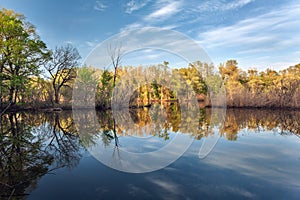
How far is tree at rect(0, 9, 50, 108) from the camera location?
43.0 feet

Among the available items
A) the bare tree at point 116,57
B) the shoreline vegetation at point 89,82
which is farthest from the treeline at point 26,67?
the bare tree at point 116,57

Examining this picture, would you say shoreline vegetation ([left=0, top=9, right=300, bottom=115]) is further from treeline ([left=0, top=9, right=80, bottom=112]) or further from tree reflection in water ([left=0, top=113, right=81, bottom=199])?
tree reflection in water ([left=0, top=113, right=81, bottom=199])

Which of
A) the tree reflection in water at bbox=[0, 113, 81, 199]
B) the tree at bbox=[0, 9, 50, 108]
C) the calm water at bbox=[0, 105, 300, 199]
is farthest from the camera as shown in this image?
the tree at bbox=[0, 9, 50, 108]

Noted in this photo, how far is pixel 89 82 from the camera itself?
1274 cm

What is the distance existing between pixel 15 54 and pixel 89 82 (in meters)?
6.10

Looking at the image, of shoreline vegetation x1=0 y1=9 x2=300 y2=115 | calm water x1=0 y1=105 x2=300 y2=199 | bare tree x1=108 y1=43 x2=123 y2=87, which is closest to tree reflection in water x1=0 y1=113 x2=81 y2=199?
calm water x1=0 y1=105 x2=300 y2=199

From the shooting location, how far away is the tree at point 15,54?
1309 centimetres

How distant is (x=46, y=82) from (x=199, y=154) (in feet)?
57.5

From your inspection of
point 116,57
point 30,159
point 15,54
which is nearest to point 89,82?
point 116,57

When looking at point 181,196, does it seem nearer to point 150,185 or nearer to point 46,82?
point 150,185

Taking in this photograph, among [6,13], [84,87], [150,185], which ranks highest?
[6,13]

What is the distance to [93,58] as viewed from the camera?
5.72m

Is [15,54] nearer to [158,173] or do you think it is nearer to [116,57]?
[116,57]

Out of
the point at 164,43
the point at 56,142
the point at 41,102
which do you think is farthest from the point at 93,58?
the point at 41,102
